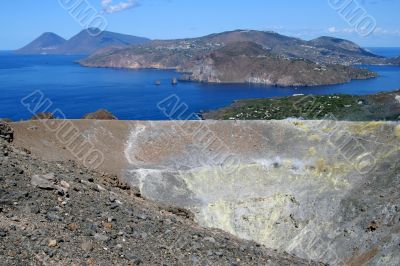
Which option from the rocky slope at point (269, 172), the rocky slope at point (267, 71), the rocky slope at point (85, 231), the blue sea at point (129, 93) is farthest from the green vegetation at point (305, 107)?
the rocky slope at point (267, 71)

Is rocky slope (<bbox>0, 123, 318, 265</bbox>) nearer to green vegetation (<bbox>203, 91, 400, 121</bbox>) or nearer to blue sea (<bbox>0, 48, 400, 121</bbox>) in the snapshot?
green vegetation (<bbox>203, 91, 400, 121</bbox>)

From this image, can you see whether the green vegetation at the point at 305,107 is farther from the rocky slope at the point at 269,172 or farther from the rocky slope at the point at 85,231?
the rocky slope at the point at 85,231

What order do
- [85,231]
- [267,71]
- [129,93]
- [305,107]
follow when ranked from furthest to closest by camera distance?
[267,71] → [129,93] → [305,107] → [85,231]

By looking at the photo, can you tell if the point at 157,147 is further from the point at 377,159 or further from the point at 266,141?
the point at 377,159

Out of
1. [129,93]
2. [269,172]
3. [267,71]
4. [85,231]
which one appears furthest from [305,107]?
[85,231]

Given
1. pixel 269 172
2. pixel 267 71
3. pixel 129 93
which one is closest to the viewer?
pixel 269 172

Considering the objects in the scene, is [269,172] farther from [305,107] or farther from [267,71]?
[267,71]

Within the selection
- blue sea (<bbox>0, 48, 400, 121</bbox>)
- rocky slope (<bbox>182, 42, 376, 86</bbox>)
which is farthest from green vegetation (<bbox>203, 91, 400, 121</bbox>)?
rocky slope (<bbox>182, 42, 376, 86</bbox>)

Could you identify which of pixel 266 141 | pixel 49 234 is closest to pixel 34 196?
pixel 49 234
